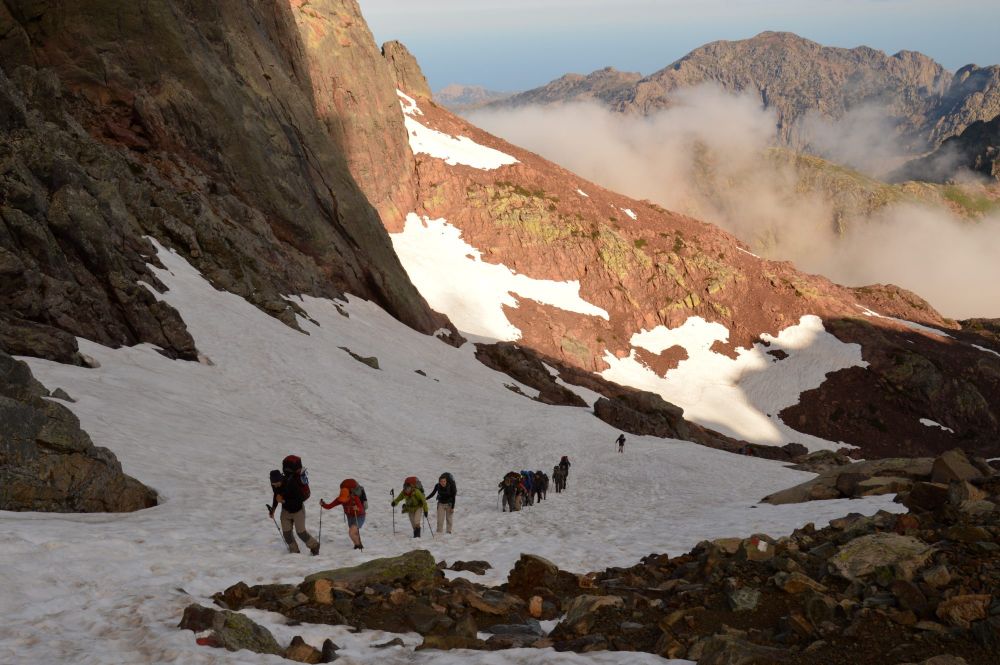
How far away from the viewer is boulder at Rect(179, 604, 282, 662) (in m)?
8.04

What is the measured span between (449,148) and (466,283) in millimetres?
31279

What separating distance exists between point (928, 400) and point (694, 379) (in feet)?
95.7

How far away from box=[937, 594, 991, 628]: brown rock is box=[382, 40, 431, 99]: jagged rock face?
410 ft

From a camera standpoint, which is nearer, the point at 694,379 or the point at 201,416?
the point at 201,416

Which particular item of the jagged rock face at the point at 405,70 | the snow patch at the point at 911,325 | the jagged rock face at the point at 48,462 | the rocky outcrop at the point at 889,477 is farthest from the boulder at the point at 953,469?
the jagged rock face at the point at 405,70

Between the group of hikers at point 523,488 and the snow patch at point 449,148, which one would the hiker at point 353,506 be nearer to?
the group of hikers at point 523,488

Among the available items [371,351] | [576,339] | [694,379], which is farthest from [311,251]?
[694,379]

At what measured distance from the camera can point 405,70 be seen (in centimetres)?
12600

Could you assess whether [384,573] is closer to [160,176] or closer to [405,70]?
[160,176]

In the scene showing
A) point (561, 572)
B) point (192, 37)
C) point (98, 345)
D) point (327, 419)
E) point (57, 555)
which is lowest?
point (561, 572)

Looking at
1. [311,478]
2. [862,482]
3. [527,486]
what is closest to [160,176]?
[311,478]

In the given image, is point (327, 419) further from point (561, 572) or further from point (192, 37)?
point (192, 37)

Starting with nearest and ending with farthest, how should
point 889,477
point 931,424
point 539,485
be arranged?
point 889,477 → point 539,485 → point 931,424

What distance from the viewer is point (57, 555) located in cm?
1048
